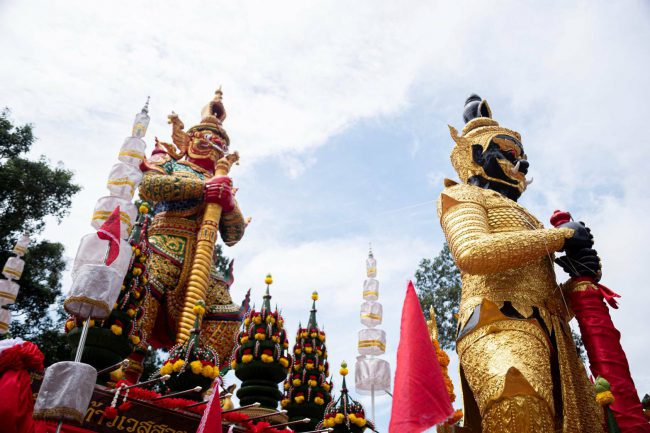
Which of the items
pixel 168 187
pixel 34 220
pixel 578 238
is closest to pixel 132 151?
pixel 168 187

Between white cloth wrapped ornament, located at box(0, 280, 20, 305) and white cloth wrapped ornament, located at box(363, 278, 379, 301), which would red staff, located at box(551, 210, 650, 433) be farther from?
white cloth wrapped ornament, located at box(0, 280, 20, 305)

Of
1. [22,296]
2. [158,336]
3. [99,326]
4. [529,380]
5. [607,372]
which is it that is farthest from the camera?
[22,296]

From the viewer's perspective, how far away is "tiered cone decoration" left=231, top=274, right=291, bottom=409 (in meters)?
5.96

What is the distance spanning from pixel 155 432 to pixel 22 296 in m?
9.64

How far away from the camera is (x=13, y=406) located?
2898 mm

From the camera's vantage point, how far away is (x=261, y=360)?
19.5ft

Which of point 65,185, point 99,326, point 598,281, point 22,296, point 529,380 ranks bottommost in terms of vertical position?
point 529,380

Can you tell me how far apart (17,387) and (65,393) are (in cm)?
51

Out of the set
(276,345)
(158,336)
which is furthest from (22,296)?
(276,345)

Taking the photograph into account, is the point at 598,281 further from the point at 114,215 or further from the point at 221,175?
the point at 221,175

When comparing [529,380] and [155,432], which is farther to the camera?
[155,432]

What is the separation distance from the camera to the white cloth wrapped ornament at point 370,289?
7086mm

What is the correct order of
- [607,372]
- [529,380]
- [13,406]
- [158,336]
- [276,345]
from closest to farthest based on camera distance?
1. [13,406]
2. [529,380]
3. [607,372]
4. [276,345]
5. [158,336]

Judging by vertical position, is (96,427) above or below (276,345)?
below
